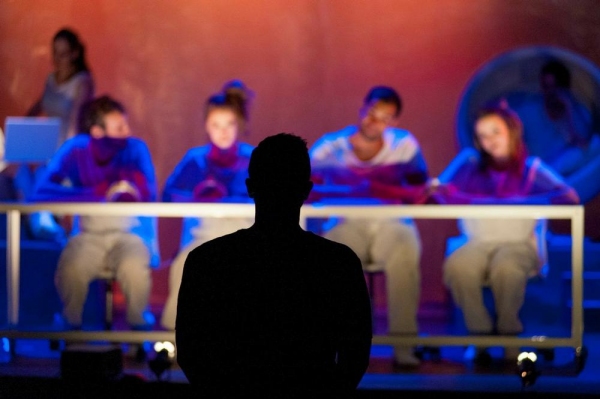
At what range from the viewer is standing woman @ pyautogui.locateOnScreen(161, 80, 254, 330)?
549 cm

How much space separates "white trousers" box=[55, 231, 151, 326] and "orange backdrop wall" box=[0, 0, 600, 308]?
178 centimetres

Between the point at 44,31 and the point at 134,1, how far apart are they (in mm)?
665

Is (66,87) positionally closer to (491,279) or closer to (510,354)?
(491,279)

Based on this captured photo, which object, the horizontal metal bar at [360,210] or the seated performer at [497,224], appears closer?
the horizontal metal bar at [360,210]

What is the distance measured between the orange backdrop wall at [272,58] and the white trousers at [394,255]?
1.80 meters

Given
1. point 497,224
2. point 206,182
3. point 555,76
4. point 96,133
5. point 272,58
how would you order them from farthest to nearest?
point 272,58 < point 555,76 < point 96,133 < point 206,182 < point 497,224

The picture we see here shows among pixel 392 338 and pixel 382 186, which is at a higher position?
pixel 382 186

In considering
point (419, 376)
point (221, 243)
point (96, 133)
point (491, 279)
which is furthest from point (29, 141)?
point (221, 243)

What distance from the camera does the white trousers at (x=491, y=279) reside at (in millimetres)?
5074

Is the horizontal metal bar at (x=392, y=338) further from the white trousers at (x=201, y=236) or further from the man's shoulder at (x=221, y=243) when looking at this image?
the man's shoulder at (x=221, y=243)

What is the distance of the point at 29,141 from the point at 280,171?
3713 millimetres

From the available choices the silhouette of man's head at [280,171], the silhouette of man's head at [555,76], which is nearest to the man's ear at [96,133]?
the silhouette of man's head at [555,76]

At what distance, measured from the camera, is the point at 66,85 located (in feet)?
22.4

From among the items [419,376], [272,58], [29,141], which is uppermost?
[272,58]
